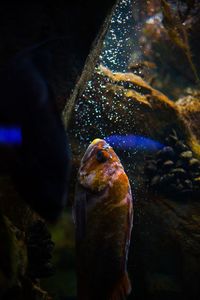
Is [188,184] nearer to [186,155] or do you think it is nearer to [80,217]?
[186,155]

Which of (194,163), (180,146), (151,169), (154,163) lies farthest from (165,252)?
(180,146)

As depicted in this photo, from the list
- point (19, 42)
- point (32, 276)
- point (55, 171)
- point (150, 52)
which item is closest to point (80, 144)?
→ point (32, 276)

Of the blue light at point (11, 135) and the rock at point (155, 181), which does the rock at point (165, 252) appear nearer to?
the rock at point (155, 181)

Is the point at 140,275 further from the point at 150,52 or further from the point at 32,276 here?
the point at 150,52

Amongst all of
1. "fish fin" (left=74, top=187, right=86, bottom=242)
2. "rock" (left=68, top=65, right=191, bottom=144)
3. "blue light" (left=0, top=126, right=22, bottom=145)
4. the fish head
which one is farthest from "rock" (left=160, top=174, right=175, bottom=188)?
"blue light" (left=0, top=126, right=22, bottom=145)

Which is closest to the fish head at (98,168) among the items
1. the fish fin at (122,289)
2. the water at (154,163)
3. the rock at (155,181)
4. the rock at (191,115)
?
the fish fin at (122,289)

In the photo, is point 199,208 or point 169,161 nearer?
point 199,208
